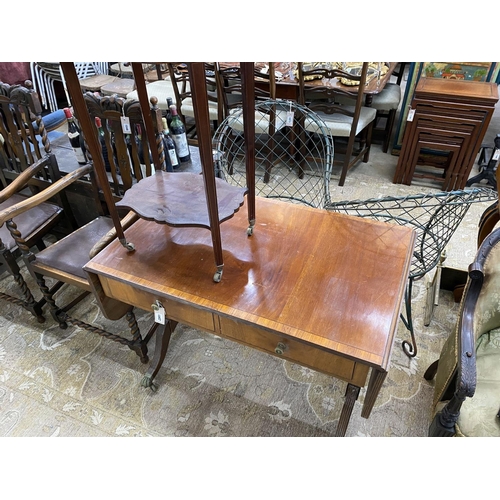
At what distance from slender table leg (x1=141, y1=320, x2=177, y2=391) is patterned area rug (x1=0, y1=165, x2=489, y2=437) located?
0.04m

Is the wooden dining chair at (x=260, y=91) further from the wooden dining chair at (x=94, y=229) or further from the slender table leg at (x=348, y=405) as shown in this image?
the slender table leg at (x=348, y=405)

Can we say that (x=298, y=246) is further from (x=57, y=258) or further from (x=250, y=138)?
(x=57, y=258)

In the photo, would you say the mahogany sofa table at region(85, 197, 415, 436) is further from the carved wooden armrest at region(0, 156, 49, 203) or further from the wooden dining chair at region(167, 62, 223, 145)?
the wooden dining chair at region(167, 62, 223, 145)

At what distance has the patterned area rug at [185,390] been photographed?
1.35 meters

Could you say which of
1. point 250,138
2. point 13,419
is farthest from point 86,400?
point 250,138

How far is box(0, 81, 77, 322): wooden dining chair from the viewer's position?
5.00 feet

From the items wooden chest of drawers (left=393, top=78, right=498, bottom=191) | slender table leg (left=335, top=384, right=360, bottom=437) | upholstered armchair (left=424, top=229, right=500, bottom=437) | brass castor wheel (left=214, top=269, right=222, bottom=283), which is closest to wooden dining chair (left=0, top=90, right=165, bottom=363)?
brass castor wheel (left=214, top=269, right=222, bottom=283)

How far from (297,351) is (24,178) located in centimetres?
141

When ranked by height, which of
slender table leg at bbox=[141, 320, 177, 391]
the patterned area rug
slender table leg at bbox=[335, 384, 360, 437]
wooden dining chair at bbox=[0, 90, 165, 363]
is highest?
wooden dining chair at bbox=[0, 90, 165, 363]

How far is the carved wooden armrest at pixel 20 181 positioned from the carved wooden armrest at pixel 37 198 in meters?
0.10

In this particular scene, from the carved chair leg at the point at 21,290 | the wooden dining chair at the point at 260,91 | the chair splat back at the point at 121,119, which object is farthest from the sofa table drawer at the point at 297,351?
the wooden dining chair at the point at 260,91

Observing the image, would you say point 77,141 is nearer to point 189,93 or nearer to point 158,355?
point 158,355

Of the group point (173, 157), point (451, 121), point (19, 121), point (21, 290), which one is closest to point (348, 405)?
point (173, 157)

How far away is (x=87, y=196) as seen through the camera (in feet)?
6.14
